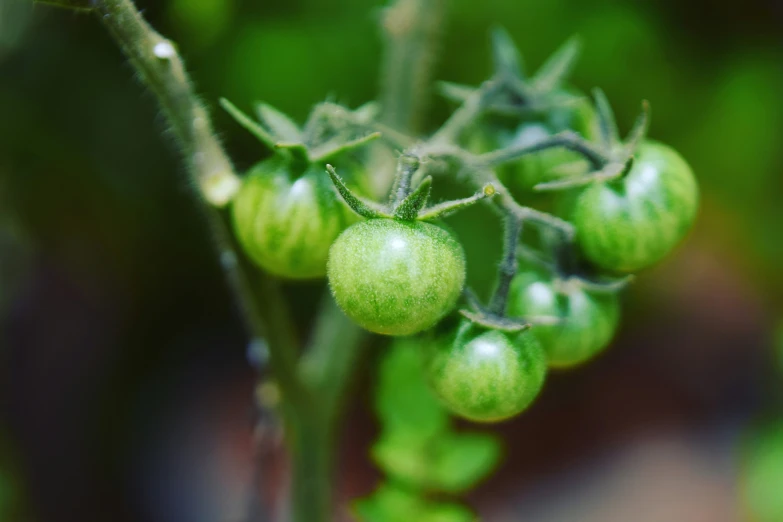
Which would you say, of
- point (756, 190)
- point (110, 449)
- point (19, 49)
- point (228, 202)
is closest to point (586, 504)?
point (756, 190)

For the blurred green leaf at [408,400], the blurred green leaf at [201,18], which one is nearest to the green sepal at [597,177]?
the blurred green leaf at [408,400]

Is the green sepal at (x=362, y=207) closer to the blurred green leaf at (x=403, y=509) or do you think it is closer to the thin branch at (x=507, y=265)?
the thin branch at (x=507, y=265)

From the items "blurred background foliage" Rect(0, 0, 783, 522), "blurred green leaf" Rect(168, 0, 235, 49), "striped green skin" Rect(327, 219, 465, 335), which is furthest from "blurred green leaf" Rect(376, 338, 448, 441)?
"blurred green leaf" Rect(168, 0, 235, 49)

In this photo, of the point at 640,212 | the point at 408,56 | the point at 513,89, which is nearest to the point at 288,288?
the point at 408,56

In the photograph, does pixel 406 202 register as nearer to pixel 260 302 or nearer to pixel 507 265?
pixel 507 265

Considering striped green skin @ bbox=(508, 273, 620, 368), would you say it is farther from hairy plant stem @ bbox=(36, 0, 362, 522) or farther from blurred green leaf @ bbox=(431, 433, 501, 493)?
blurred green leaf @ bbox=(431, 433, 501, 493)

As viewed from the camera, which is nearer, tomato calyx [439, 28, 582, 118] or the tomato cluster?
the tomato cluster

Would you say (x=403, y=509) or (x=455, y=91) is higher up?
(x=455, y=91)

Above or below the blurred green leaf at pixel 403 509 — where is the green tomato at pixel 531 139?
above
